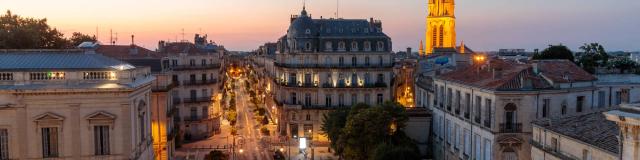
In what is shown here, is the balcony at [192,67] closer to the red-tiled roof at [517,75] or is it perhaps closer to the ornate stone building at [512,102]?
the red-tiled roof at [517,75]

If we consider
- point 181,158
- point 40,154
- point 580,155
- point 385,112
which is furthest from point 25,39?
point 580,155

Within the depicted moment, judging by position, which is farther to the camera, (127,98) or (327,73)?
(327,73)

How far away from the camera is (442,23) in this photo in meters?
142

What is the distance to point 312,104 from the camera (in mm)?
70250

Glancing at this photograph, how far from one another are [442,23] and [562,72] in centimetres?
10311

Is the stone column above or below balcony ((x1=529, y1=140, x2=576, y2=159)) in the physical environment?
above

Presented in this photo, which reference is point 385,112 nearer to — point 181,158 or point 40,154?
point 181,158

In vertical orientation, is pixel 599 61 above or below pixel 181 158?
above

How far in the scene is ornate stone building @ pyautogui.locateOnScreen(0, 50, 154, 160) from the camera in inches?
1228

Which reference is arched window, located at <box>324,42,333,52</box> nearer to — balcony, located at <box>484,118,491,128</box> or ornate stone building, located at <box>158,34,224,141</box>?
ornate stone building, located at <box>158,34,224,141</box>

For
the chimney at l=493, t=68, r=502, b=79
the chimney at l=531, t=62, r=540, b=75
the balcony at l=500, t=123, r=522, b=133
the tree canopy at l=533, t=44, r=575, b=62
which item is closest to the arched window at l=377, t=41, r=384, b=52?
the tree canopy at l=533, t=44, r=575, b=62

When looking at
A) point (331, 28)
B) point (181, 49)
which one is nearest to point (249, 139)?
point (181, 49)

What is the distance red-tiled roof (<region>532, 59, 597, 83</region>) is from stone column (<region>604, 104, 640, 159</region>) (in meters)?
16.9

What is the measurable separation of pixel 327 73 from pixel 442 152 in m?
23.0
